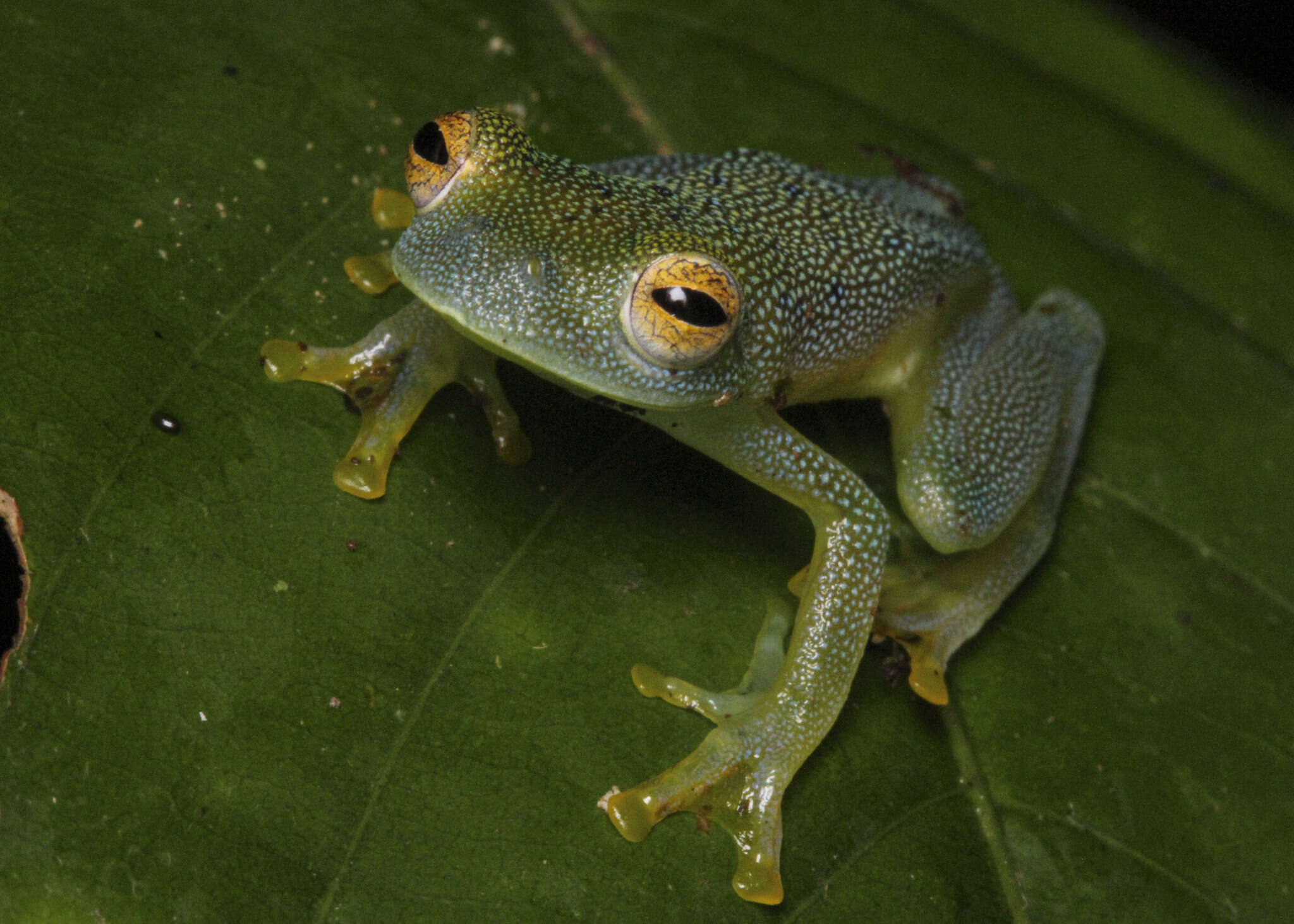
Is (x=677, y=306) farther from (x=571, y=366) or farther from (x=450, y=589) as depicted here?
(x=450, y=589)

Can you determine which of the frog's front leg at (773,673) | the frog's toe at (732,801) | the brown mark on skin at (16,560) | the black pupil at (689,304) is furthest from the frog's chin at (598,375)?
the brown mark on skin at (16,560)

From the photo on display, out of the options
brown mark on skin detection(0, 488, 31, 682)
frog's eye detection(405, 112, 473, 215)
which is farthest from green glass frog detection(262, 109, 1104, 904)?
brown mark on skin detection(0, 488, 31, 682)

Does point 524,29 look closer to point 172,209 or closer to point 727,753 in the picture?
point 172,209

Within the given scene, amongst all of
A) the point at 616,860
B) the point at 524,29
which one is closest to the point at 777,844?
the point at 616,860

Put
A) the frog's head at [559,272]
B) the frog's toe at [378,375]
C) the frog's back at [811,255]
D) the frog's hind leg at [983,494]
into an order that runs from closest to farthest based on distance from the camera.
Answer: the frog's head at [559,272], the frog's toe at [378,375], the frog's back at [811,255], the frog's hind leg at [983,494]

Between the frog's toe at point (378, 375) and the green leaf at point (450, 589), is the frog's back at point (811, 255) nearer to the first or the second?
the green leaf at point (450, 589)

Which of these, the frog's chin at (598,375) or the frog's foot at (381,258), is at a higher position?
the frog's chin at (598,375)
